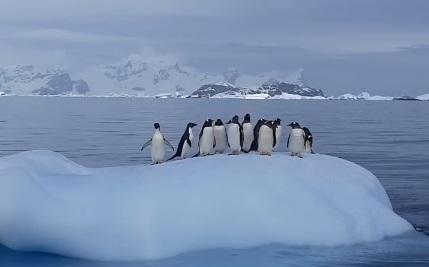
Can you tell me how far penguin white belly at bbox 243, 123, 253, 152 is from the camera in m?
15.9

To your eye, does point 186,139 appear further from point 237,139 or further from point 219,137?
point 237,139

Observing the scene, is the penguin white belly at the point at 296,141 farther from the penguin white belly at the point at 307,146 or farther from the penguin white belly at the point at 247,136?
the penguin white belly at the point at 307,146

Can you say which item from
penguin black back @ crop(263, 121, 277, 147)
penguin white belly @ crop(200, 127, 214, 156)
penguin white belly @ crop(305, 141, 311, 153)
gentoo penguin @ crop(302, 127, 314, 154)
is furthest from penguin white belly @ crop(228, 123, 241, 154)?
penguin white belly @ crop(305, 141, 311, 153)

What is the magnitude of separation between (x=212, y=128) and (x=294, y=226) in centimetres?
387

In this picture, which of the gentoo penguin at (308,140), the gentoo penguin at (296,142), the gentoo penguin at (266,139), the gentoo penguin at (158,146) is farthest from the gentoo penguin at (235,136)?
the gentoo penguin at (308,140)

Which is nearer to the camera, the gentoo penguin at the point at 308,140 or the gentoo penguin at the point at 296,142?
the gentoo penguin at the point at 296,142

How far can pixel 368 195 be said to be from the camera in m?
13.9

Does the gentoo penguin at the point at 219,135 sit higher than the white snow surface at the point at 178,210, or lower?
higher

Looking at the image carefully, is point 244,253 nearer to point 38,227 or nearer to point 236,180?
point 236,180

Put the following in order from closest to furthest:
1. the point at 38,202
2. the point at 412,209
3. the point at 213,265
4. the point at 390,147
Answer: the point at 213,265 < the point at 38,202 < the point at 412,209 < the point at 390,147

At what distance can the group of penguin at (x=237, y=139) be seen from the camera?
1523cm

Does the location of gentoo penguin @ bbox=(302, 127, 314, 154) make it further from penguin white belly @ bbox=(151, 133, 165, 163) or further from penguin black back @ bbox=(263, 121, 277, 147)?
penguin white belly @ bbox=(151, 133, 165, 163)

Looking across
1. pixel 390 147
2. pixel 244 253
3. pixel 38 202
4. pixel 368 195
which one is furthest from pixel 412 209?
pixel 390 147

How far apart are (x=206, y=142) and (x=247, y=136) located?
1.06 m
